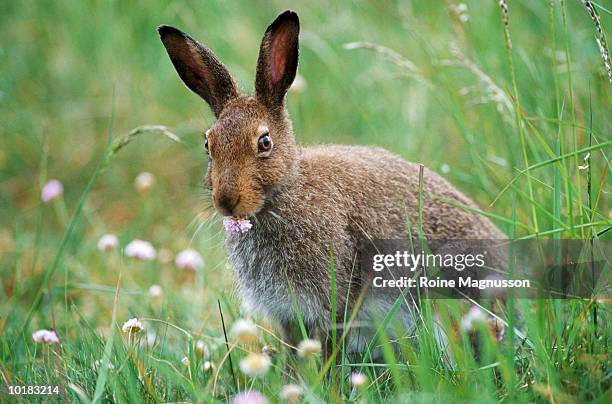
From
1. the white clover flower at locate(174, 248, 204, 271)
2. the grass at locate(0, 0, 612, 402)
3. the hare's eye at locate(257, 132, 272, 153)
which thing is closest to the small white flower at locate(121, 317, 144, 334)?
the grass at locate(0, 0, 612, 402)

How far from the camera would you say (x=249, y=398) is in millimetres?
Result: 2752

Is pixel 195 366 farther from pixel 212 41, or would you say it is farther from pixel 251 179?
pixel 212 41

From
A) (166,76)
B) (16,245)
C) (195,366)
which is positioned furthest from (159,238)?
(195,366)

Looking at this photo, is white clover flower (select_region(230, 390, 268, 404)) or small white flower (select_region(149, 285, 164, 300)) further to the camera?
small white flower (select_region(149, 285, 164, 300))

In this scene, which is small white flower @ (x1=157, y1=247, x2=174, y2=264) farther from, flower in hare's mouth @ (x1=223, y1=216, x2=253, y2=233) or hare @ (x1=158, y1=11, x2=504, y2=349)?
flower in hare's mouth @ (x1=223, y1=216, x2=253, y2=233)

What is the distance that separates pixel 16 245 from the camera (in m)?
5.49

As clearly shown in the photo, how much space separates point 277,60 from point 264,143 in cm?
42

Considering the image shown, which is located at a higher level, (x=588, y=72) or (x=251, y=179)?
(x=588, y=72)

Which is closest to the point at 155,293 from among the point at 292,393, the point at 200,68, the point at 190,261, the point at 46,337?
the point at 190,261

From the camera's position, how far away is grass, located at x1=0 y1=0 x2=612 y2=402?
9.89ft

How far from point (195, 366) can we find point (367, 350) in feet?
2.28

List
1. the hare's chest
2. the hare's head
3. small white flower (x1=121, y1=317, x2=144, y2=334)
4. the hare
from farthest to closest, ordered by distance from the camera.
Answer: the hare's chest < the hare < the hare's head < small white flower (x1=121, y1=317, x2=144, y2=334)

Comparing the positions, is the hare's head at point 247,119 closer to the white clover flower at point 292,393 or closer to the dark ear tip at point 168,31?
the dark ear tip at point 168,31

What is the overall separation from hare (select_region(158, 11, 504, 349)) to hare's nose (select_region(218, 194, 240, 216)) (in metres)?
0.04
